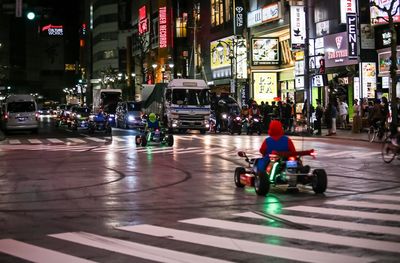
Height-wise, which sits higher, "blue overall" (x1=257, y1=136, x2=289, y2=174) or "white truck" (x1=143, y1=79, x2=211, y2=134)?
"white truck" (x1=143, y1=79, x2=211, y2=134)

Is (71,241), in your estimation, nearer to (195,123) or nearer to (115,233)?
(115,233)

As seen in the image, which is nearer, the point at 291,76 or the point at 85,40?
the point at 291,76

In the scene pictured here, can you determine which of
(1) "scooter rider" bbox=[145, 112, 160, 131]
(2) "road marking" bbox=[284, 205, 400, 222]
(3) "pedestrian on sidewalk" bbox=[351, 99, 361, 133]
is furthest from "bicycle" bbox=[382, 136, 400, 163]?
(3) "pedestrian on sidewalk" bbox=[351, 99, 361, 133]

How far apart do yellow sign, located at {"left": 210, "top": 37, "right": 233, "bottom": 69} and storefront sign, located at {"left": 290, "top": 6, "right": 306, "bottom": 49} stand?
12.5 meters

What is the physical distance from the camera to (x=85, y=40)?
165m

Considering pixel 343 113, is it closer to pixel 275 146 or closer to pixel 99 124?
pixel 99 124

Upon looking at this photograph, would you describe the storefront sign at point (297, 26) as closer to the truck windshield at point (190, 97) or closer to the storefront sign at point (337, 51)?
the storefront sign at point (337, 51)

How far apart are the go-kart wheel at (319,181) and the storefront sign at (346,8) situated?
912 inches

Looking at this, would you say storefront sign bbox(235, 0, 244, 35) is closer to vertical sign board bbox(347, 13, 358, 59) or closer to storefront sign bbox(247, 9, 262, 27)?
storefront sign bbox(247, 9, 262, 27)

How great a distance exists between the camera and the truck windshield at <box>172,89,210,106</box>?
35872 mm

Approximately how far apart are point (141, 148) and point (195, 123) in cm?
1112

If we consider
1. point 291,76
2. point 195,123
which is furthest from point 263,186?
point 291,76

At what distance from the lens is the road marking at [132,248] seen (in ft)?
22.9

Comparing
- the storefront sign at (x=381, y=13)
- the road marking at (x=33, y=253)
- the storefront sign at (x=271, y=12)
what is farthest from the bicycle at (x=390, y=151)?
the storefront sign at (x=271, y=12)
